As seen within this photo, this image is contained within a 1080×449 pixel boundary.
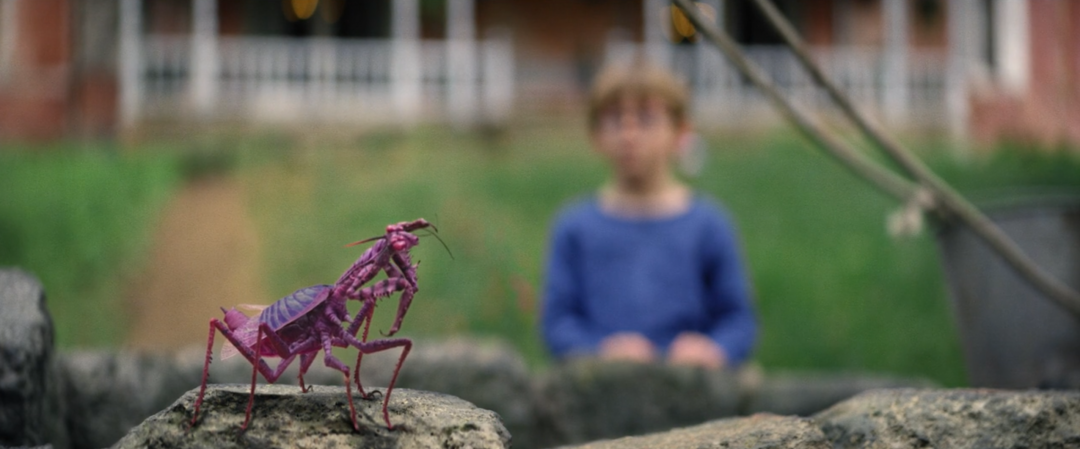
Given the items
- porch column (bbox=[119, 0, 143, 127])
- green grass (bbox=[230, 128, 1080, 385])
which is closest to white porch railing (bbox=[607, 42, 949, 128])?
green grass (bbox=[230, 128, 1080, 385])

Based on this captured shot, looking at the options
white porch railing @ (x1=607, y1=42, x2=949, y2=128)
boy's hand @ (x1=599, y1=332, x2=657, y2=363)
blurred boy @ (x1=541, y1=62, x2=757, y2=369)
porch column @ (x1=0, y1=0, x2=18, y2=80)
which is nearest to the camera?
boy's hand @ (x1=599, y1=332, x2=657, y2=363)

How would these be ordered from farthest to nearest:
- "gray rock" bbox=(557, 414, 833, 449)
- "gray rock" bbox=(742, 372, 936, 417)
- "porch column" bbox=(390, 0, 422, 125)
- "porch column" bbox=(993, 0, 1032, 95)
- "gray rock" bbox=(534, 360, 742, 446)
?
"porch column" bbox=(993, 0, 1032, 95) → "porch column" bbox=(390, 0, 422, 125) → "gray rock" bbox=(742, 372, 936, 417) → "gray rock" bbox=(534, 360, 742, 446) → "gray rock" bbox=(557, 414, 833, 449)

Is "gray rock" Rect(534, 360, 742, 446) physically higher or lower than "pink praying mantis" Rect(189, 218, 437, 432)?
lower

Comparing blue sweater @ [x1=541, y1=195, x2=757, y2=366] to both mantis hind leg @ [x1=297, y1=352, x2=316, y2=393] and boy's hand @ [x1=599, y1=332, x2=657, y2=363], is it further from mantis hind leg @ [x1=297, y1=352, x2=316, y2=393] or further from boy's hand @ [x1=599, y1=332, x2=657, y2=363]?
mantis hind leg @ [x1=297, y1=352, x2=316, y2=393]

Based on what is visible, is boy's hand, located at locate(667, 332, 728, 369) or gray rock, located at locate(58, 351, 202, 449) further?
boy's hand, located at locate(667, 332, 728, 369)

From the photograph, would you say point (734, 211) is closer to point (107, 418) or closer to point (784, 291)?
point (784, 291)

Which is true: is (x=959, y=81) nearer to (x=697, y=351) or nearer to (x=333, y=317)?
(x=697, y=351)

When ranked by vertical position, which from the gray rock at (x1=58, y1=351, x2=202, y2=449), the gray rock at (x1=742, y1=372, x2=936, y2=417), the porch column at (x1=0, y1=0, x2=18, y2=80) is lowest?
the gray rock at (x1=742, y1=372, x2=936, y2=417)
